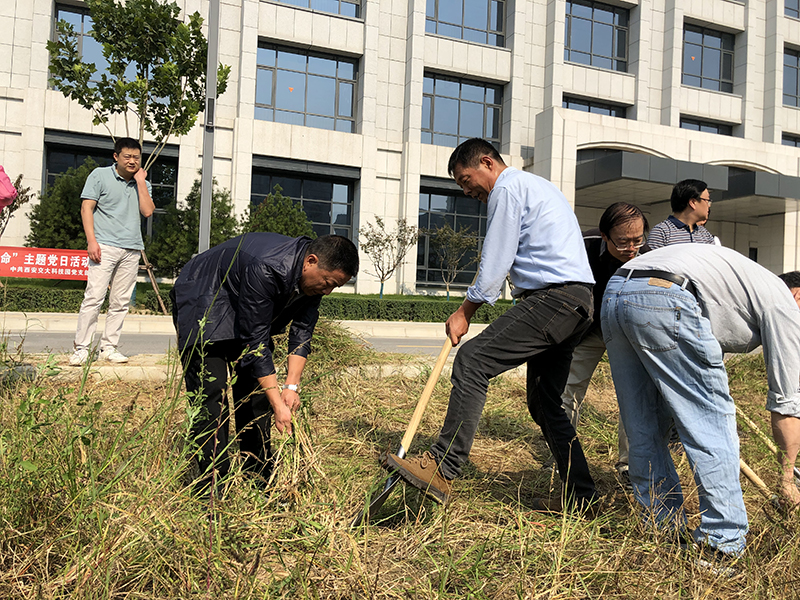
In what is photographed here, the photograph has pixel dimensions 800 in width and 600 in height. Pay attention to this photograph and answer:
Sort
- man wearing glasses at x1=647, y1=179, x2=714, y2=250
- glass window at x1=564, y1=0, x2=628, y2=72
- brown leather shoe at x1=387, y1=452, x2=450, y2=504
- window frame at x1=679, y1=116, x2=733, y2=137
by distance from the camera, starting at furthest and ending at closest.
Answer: window frame at x1=679, y1=116, x2=733, y2=137
glass window at x1=564, y1=0, x2=628, y2=72
man wearing glasses at x1=647, y1=179, x2=714, y2=250
brown leather shoe at x1=387, y1=452, x2=450, y2=504

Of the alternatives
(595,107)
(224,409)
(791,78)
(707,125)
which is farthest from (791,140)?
(224,409)

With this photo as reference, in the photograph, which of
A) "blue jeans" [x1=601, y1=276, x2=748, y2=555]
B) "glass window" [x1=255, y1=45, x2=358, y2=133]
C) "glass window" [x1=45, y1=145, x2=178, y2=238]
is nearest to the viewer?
"blue jeans" [x1=601, y1=276, x2=748, y2=555]

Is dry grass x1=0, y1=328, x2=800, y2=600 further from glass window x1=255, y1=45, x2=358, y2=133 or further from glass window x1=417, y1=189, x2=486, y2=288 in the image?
glass window x1=417, y1=189, x2=486, y2=288

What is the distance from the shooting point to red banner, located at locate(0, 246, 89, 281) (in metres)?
12.8

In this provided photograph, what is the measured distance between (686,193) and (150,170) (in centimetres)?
1831

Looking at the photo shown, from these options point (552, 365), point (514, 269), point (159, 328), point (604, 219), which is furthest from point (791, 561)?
point (159, 328)

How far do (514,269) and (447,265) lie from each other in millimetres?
19378

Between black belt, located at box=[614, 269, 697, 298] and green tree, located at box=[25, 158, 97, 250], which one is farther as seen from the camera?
green tree, located at box=[25, 158, 97, 250]

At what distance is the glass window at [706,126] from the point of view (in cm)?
2584

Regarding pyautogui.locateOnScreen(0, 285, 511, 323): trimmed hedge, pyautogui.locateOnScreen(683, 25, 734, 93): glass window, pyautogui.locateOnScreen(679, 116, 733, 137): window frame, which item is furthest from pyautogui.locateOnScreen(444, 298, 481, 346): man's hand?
pyautogui.locateOnScreen(683, 25, 734, 93): glass window

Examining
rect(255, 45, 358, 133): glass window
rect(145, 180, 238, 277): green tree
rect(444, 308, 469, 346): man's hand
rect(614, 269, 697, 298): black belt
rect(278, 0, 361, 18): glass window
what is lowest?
rect(444, 308, 469, 346): man's hand

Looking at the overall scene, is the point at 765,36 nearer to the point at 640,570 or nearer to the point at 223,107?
the point at 223,107

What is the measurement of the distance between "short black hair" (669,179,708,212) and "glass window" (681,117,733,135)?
2424cm

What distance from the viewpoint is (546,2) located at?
77.6 ft
